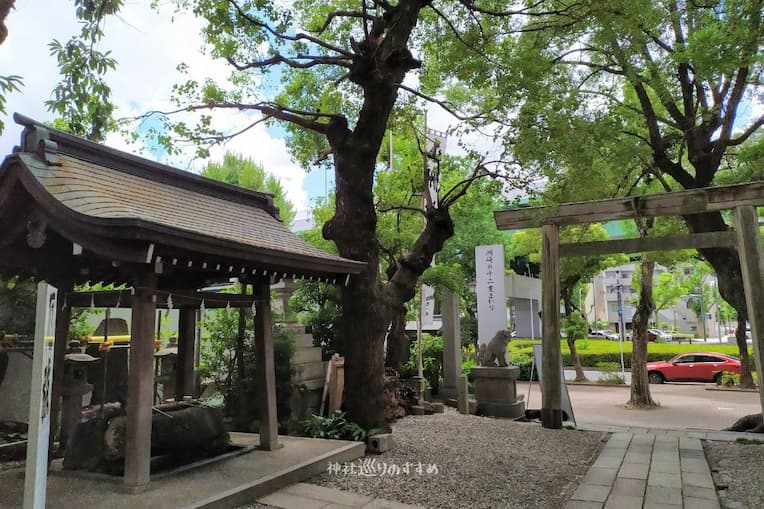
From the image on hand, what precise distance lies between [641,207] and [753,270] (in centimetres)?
196

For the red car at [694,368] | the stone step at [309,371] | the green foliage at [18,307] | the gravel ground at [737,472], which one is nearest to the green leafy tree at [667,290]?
the red car at [694,368]

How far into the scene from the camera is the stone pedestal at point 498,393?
11820 mm

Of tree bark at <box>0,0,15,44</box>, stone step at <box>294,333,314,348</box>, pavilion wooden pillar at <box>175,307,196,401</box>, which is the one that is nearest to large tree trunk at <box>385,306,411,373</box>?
stone step at <box>294,333,314,348</box>

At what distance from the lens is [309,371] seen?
8.97 m

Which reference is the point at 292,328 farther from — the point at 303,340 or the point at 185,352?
the point at 185,352

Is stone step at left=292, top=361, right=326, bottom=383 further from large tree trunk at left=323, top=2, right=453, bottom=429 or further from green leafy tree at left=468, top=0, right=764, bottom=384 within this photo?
green leafy tree at left=468, top=0, right=764, bottom=384

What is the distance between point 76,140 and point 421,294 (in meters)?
8.20

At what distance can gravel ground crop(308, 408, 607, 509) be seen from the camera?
5.36 meters

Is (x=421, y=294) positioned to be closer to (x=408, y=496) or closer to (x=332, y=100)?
(x=332, y=100)

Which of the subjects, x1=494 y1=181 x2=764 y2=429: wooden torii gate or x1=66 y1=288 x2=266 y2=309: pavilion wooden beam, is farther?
x1=494 y1=181 x2=764 y2=429: wooden torii gate

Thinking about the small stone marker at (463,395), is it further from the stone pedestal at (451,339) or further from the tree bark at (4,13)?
the tree bark at (4,13)

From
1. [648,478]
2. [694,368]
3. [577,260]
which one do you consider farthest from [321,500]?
[694,368]

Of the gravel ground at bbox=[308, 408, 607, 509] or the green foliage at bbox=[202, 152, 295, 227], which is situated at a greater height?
the green foliage at bbox=[202, 152, 295, 227]

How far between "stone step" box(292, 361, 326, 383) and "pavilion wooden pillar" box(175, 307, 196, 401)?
5.83 feet
